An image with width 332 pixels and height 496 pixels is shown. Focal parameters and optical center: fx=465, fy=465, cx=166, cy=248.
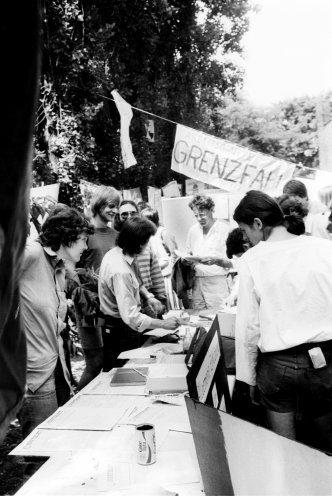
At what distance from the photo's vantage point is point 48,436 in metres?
1.96

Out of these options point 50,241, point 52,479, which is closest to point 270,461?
point 52,479

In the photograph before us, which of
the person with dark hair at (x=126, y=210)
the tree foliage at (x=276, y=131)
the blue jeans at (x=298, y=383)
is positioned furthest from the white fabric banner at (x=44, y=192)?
the tree foliage at (x=276, y=131)

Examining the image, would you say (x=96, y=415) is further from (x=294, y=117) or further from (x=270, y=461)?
(x=294, y=117)

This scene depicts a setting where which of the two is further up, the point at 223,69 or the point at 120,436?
the point at 223,69

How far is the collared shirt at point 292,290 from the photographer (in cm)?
203

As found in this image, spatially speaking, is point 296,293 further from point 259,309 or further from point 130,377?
point 130,377

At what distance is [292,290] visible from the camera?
2.04m

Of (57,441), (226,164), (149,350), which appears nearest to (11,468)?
(149,350)

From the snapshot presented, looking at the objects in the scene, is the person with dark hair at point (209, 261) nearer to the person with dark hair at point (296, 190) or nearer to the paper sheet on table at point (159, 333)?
the person with dark hair at point (296, 190)

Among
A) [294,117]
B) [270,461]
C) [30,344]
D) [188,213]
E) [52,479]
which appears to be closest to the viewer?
[270,461]

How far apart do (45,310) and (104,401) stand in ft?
1.81

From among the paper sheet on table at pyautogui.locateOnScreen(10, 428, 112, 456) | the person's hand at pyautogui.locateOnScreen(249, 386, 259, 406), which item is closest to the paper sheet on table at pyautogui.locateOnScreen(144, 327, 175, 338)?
the person's hand at pyautogui.locateOnScreen(249, 386, 259, 406)

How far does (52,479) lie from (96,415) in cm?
55

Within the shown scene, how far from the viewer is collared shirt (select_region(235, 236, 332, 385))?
79.7 inches
